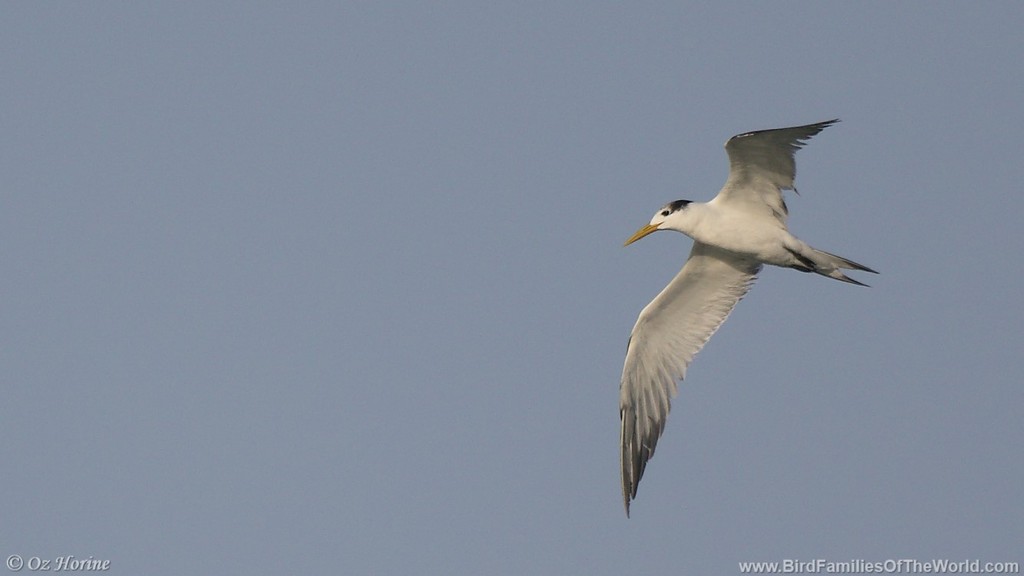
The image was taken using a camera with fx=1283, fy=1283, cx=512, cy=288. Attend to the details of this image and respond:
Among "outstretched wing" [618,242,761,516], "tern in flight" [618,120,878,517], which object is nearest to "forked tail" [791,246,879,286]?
"tern in flight" [618,120,878,517]

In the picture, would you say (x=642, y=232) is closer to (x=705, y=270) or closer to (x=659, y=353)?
(x=705, y=270)

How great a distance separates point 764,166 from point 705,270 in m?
2.57

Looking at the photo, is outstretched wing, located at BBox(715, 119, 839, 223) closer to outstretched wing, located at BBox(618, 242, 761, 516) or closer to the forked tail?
the forked tail

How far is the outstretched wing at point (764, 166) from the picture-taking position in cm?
1684

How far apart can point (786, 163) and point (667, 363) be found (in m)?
4.17

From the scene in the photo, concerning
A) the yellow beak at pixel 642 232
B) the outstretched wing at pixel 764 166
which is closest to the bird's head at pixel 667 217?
the yellow beak at pixel 642 232

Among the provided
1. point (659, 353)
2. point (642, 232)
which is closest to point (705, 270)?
point (642, 232)

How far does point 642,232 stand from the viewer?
1898 cm

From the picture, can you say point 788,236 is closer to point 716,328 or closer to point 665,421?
point 716,328

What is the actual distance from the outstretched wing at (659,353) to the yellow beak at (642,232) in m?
1.28

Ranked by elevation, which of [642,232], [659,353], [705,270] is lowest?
[659,353]

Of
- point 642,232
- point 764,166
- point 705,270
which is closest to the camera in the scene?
point 764,166

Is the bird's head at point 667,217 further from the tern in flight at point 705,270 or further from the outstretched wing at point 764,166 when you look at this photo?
the outstretched wing at point 764,166

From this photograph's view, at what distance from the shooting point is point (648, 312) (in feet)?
65.5
